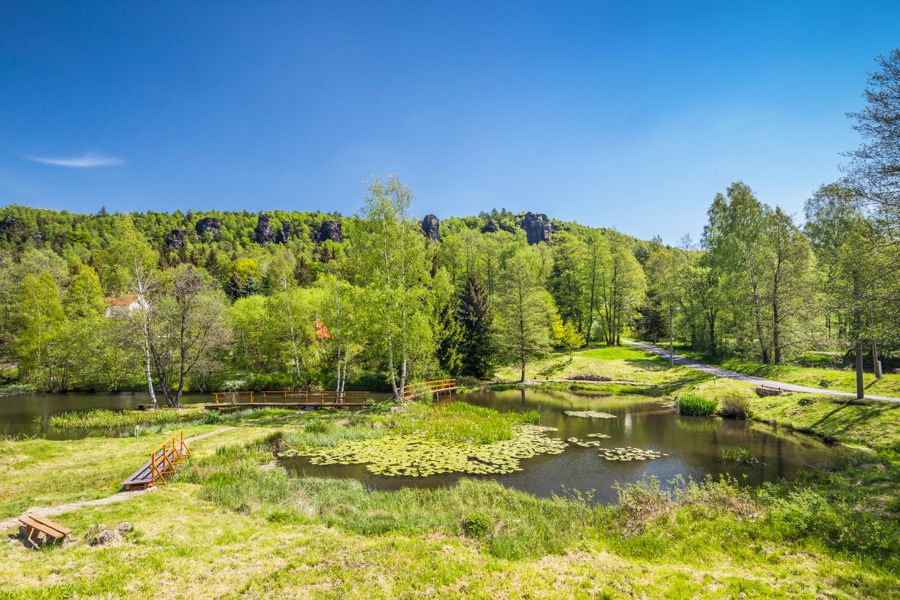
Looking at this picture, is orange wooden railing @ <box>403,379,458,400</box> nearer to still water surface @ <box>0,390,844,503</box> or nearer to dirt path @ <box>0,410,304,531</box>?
still water surface @ <box>0,390,844,503</box>

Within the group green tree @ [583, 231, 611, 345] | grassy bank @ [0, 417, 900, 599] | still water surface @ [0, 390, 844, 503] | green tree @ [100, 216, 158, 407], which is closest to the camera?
grassy bank @ [0, 417, 900, 599]

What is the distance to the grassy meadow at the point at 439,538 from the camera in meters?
6.00

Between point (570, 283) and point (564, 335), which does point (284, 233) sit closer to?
point (570, 283)

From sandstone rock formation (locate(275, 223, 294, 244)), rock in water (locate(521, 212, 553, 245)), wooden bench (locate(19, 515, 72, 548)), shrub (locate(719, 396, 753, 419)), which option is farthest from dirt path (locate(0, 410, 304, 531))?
sandstone rock formation (locate(275, 223, 294, 244))

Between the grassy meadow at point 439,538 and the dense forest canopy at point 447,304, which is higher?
the dense forest canopy at point 447,304

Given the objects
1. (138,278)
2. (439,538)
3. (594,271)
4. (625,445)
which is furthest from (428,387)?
(594,271)

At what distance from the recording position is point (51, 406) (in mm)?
28016

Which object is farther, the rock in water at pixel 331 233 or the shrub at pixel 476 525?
the rock in water at pixel 331 233

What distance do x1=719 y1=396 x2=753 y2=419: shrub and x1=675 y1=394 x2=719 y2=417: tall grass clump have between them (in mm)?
583

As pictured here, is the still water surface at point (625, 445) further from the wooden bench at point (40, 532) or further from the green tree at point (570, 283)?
the green tree at point (570, 283)

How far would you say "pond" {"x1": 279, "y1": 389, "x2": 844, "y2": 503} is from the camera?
12.7 metres

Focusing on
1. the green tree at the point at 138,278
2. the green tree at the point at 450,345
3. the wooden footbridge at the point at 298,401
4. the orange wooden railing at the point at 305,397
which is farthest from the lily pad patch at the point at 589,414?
the green tree at the point at 138,278

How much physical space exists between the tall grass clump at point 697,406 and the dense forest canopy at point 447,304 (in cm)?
688

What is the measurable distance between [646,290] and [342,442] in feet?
175
